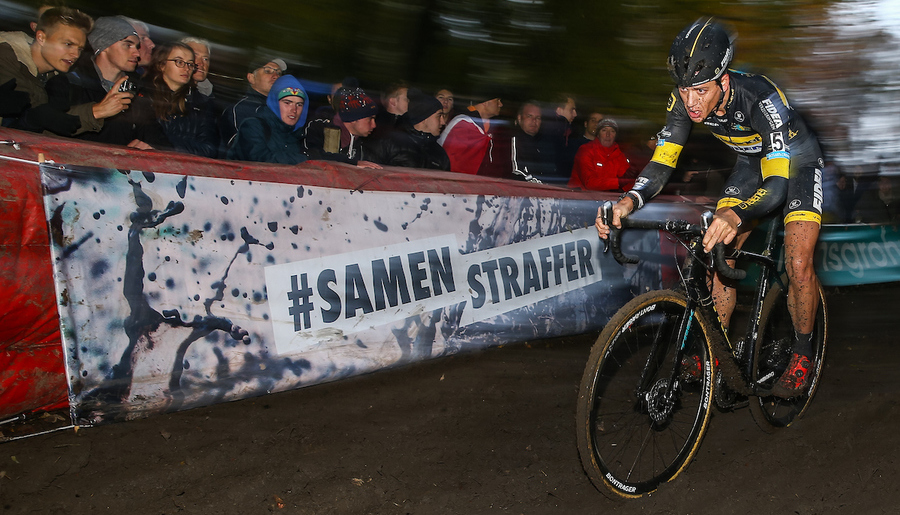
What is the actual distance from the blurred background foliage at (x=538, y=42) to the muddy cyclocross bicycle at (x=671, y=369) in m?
0.81

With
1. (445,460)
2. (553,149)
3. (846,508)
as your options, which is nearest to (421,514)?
(445,460)

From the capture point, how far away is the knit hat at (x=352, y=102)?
2.32m

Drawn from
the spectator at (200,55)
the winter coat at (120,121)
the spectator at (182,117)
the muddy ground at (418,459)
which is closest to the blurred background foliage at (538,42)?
the spectator at (200,55)

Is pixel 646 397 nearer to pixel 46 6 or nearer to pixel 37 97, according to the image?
pixel 46 6

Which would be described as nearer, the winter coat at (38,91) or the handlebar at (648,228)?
the handlebar at (648,228)

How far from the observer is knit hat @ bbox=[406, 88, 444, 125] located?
2.41m

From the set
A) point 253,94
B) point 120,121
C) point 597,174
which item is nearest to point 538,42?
point 253,94

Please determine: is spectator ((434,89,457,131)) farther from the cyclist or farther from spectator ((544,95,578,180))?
the cyclist

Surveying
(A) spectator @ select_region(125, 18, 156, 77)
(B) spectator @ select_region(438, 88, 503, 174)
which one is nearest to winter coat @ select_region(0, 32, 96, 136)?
(A) spectator @ select_region(125, 18, 156, 77)

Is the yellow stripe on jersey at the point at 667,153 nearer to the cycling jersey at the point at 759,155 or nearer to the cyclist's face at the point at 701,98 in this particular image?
the cycling jersey at the point at 759,155

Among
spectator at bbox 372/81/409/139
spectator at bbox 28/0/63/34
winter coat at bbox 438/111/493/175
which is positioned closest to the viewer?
spectator at bbox 28/0/63/34

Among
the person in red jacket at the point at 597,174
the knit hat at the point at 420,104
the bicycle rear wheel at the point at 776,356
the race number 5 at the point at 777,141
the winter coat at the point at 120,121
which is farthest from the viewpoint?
the person in red jacket at the point at 597,174

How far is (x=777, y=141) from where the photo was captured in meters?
3.46

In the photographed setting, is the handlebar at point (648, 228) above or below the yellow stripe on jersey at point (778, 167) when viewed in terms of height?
below
